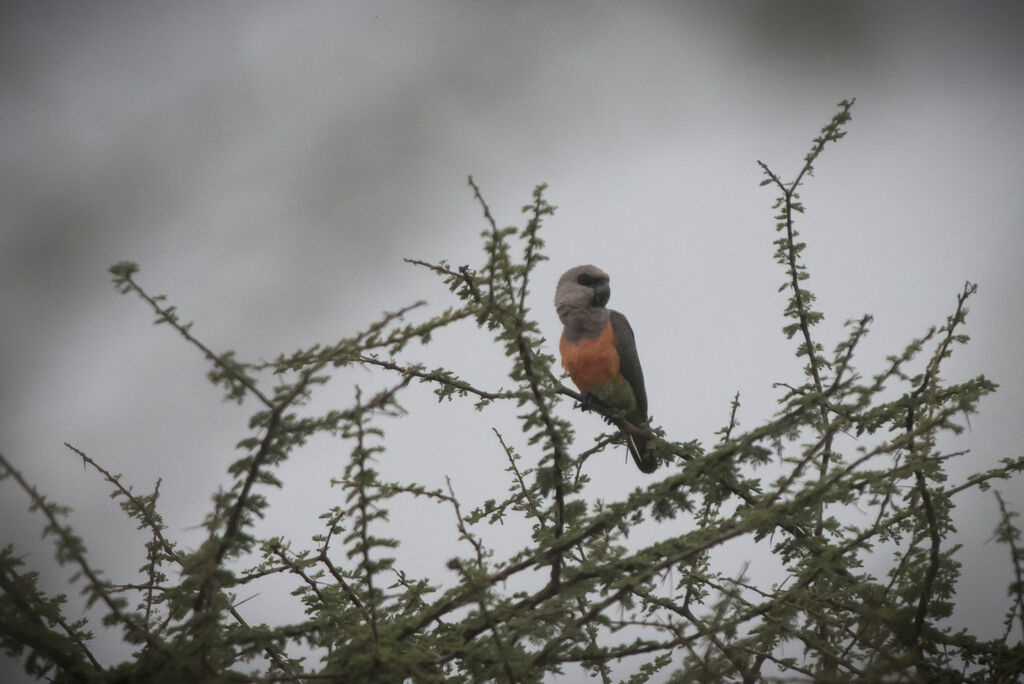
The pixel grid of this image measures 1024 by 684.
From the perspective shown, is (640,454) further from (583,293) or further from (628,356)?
(583,293)

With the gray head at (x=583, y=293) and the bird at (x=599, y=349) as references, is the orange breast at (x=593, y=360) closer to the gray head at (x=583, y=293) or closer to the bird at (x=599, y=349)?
the bird at (x=599, y=349)

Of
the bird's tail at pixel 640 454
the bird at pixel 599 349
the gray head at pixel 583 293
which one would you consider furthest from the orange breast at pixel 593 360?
the bird's tail at pixel 640 454

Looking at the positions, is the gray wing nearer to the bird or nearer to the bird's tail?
the bird

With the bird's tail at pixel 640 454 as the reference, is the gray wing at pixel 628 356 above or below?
above

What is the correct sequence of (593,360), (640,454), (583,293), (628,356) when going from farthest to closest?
(583,293) < (628,356) < (593,360) < (640,454)

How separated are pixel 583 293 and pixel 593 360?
0.60 m

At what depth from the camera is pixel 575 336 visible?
5.29 meters

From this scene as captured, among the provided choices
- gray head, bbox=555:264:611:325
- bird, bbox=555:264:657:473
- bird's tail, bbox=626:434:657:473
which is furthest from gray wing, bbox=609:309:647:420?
bird's tail, bbox=626:434:657:473

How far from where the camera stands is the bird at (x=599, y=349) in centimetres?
517

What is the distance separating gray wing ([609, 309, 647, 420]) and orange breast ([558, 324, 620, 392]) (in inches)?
2.3

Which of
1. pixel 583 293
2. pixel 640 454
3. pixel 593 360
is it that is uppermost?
pixel 583 293

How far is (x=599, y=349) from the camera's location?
16.9 feet

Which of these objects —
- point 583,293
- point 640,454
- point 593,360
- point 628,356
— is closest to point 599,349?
point 593,360

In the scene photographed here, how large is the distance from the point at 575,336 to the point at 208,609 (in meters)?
3.80
